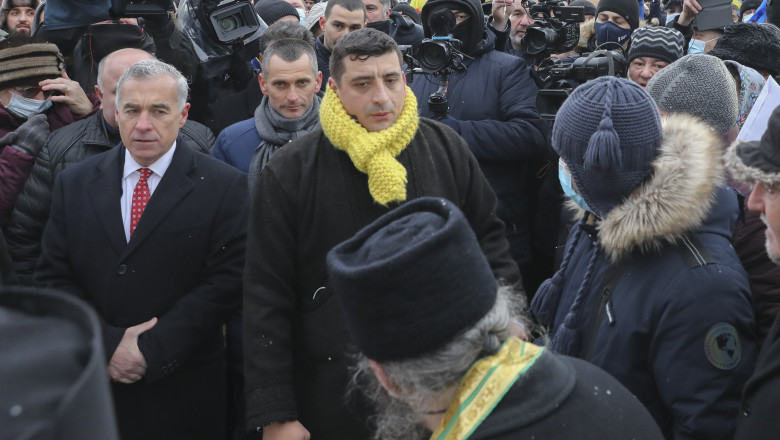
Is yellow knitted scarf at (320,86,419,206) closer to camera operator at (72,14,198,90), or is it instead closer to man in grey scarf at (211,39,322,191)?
man in grey scarf at (211,39,322,191)

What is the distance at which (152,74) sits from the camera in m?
3.52

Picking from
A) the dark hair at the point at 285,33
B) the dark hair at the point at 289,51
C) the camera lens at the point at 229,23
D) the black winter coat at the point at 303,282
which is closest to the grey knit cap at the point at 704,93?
the black winter coat at the point at 303,282

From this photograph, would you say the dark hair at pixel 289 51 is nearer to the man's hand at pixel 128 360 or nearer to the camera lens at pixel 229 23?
the camera lens at pixel 229 23

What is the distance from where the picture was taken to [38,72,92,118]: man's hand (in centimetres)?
416

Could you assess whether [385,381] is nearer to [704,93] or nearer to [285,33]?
[704,93]

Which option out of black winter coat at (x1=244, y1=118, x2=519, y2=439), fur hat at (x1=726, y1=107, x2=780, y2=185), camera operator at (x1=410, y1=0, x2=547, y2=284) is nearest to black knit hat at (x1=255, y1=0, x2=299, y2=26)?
camera operator at (x1=410, y1=0, x2=547, y2=284)

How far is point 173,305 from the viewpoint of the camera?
329 centimetres

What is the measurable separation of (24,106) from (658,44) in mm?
3575

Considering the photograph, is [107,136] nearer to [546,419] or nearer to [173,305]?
[173,305]

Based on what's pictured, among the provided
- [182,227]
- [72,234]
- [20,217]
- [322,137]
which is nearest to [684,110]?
[322,137]

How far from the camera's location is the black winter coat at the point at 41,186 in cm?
372

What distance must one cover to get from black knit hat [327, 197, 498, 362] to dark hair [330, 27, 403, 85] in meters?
1.48

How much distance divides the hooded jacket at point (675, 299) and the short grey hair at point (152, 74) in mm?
2071

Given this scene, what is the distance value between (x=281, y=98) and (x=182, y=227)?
3.67 feet
